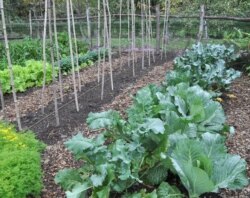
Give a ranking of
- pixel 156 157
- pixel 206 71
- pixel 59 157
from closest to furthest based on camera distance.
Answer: pixel 156 157, pixel 59 157, pixel 206 71

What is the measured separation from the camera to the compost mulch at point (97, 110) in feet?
12.9

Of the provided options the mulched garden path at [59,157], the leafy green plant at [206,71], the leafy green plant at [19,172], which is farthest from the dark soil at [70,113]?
the leafy green plant at [206,71]

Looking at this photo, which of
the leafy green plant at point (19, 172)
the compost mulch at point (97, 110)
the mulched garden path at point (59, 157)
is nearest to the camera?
the leafy green plant at point (19, 172)

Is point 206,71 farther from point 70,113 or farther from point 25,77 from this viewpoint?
point 25,77

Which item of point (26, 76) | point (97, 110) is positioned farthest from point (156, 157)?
point (26, 76)

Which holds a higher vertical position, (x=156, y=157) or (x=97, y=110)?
(x=156, y=157)

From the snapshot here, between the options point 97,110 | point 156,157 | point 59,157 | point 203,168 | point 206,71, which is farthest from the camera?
point 206,71

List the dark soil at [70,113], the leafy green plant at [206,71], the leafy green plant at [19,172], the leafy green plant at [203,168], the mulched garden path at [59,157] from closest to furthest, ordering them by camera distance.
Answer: the leafy green plant at [203,168] < the leafy green plant at [19,172] < the mulched garden path at [59,157] < the dark soil at [70,113] < the leafy green plant at [206,71]

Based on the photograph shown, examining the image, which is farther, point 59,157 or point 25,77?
point 25,77

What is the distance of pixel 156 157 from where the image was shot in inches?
130

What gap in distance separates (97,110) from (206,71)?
1785mm

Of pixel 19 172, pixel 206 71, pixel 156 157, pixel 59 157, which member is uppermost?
pixel 206 71

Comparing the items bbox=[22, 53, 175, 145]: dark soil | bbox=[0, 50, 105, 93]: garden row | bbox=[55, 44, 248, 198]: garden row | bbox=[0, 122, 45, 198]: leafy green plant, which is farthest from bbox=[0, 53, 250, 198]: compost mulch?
bbox=[0, 50, 105, 93]: garden row

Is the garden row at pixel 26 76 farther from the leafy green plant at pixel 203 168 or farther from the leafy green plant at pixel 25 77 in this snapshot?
the leafy green plant at pixel 203 168
